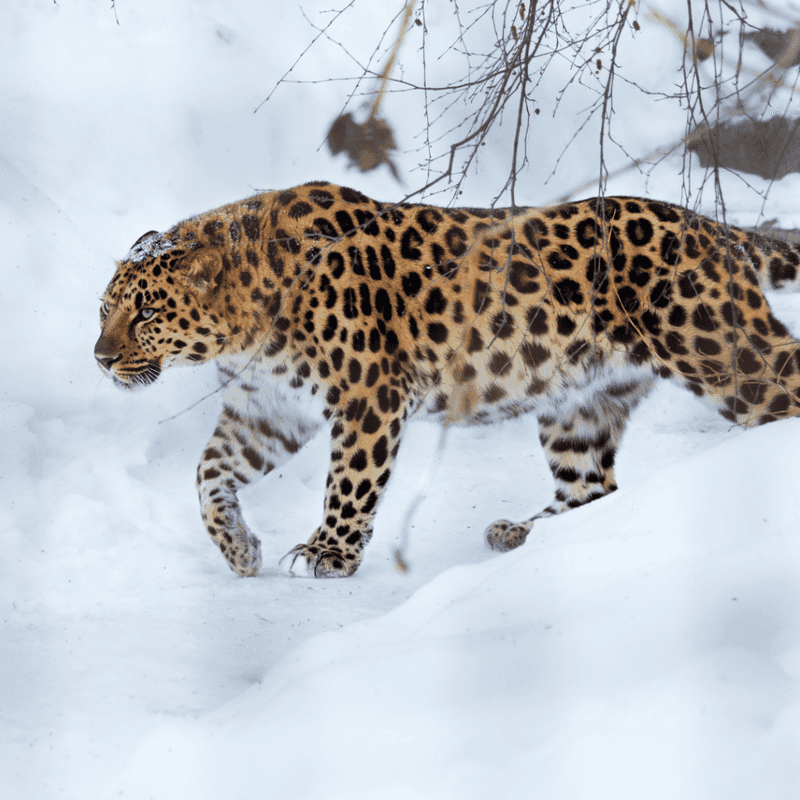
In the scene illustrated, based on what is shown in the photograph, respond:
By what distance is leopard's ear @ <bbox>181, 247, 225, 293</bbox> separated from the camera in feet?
10.5

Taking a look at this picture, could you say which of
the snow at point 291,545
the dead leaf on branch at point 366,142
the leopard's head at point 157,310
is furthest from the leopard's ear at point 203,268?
the dead leaf on branch at point 366,142

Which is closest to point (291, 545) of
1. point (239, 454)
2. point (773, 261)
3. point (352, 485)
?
point (239, 454)

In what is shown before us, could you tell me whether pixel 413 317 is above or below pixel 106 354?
above

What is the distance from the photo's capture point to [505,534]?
365 centimetres

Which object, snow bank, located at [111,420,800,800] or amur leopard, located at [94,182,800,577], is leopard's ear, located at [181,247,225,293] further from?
snow bank, located at [111,420,800,800]

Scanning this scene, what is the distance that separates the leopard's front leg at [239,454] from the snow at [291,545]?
0.81 ft

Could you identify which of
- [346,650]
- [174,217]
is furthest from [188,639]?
[174,217]

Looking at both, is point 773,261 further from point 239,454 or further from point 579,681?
point 239,454

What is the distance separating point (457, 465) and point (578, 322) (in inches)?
63.5

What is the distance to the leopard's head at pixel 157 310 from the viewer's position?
10.4 ft

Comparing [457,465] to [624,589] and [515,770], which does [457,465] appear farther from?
[515,770]

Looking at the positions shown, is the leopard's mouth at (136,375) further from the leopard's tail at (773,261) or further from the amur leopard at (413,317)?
the leopard's tail at (773,261)

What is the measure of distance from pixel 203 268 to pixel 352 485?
1.01m

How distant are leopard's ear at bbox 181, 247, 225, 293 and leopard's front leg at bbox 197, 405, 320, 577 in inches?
24.8
